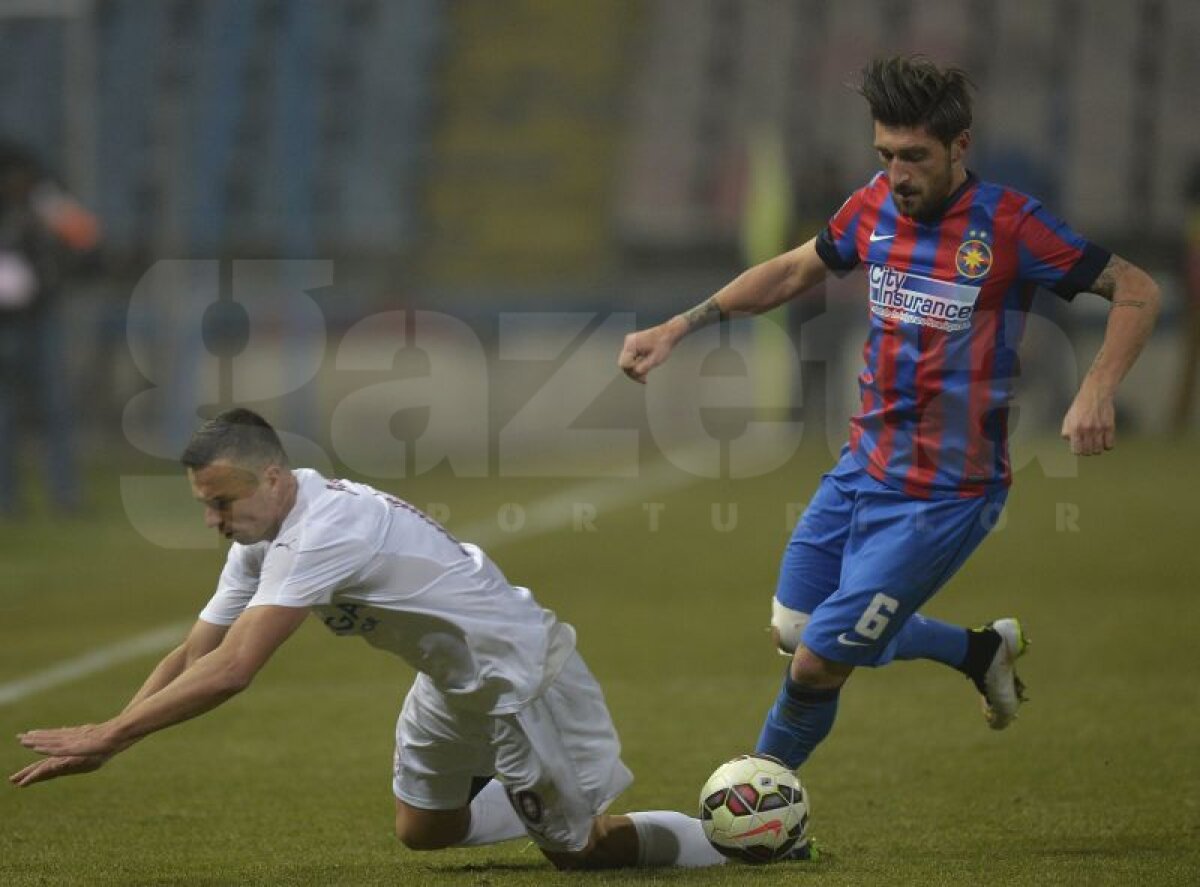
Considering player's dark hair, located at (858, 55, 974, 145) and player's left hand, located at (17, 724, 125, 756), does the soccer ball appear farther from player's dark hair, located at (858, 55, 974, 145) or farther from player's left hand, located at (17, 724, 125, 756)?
player's dark hair, located at (858, 55, 974, 145)

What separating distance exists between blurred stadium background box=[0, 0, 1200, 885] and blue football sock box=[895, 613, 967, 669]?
44cm

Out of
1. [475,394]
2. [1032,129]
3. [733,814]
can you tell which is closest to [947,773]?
[733,814]

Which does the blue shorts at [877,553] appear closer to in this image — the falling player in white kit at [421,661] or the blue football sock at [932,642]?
the blue football sock at [932,642]

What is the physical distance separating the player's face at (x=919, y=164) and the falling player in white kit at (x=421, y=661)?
1.42m

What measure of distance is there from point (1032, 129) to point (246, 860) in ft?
68.9

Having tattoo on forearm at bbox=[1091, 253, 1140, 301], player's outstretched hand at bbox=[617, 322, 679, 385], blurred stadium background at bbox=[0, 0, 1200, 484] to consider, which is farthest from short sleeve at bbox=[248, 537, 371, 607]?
blurred stadium background at bbox=[0, 0, 1200, 484]

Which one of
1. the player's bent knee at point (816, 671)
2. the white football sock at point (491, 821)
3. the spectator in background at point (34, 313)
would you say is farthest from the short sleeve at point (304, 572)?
the spectator in background at point (34, 313)

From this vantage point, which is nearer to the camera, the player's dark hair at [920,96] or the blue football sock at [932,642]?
the player's dark hair at [920,96]

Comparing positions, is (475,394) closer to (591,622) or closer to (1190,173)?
(1190,173)

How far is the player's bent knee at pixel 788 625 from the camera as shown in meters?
5.47

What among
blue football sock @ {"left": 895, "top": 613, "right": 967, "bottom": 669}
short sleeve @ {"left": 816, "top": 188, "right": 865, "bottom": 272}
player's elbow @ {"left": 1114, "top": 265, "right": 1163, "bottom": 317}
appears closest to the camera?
player's elbow @ {"left": 1114, "top": 265, "right": 1163, "bottom": 317}

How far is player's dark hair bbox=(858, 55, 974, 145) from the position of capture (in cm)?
485

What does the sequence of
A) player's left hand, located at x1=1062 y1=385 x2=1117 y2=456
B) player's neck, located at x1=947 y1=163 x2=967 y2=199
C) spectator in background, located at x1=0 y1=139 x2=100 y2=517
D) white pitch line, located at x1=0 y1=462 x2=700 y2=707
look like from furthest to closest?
1. spectator in background, located at x1=0 y1=139 x2=100 y2=517
2. white pitch line, located at x1=0 y1=462 x2=700 y2=707
3. player's neck, located at x1=947 y1=163 x2=967 y2=199
4. player's left hand, located at x1=1062 y1=385 x2=1117 y2=456

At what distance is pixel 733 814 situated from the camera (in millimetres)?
4871
